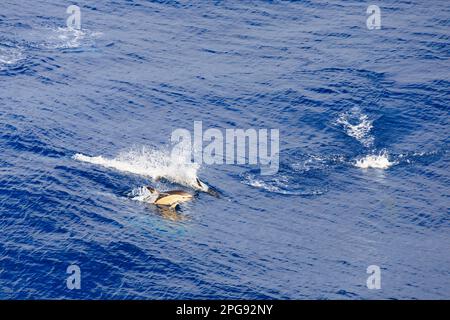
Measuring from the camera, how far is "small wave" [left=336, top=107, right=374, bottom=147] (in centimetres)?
11619

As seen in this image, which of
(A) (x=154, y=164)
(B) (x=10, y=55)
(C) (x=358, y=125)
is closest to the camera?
(A) (x=154, y=164)

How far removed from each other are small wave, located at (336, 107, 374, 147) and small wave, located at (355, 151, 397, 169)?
9.80 feet

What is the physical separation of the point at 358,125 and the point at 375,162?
381 inches

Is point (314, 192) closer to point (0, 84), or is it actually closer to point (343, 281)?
point (343, 281)

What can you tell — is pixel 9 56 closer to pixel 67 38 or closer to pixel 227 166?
pixel 67 38

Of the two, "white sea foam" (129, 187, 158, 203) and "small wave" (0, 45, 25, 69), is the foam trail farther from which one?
"small wave" (0, 45, 25, 69)

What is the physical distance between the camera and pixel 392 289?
282 ft

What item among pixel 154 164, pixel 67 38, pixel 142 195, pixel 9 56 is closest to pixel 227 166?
pixel 154 164

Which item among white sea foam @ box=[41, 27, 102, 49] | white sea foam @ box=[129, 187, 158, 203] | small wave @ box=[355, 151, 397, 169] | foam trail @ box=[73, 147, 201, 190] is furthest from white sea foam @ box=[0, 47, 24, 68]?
small wave @ box=[355, 151, 397, 169]

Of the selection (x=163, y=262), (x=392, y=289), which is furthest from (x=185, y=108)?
(x=392, y=289)

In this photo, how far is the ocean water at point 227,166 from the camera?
87625 millimetres

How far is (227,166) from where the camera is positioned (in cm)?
10875
